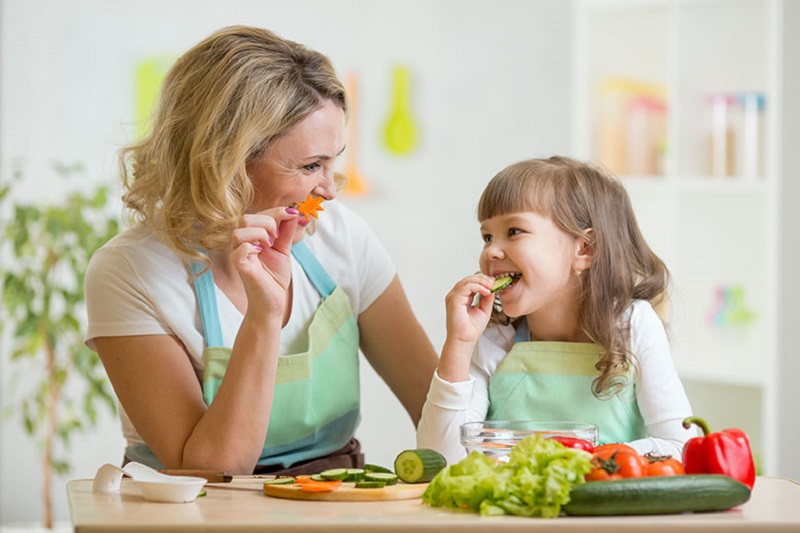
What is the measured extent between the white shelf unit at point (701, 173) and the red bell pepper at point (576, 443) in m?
2.78

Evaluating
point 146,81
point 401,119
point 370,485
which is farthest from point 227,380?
point 401,119

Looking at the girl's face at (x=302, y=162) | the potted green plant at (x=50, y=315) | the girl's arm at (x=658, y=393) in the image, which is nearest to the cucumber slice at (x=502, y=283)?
the girl's arm at (x=658, y=393)

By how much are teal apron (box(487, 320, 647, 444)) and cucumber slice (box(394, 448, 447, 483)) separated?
1.17ft

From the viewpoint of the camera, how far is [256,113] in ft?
6.07

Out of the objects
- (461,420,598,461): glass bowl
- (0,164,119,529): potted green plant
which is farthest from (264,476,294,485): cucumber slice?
(0,164,119,529): potted green plant

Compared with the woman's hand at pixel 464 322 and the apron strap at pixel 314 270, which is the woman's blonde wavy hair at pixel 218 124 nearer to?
the apron strap at pixel 314 270

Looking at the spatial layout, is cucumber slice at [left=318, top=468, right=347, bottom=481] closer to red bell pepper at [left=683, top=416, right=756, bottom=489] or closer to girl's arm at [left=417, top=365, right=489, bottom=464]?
girl's arm at [left=417, top=365, right=489, bottom=464]

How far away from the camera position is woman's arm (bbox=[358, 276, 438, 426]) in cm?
213

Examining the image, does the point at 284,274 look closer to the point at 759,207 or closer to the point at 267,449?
the point at 267,449

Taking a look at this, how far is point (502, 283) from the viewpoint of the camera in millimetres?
1796

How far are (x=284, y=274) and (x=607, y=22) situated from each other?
3.31m

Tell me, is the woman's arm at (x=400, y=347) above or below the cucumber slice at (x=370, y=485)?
above

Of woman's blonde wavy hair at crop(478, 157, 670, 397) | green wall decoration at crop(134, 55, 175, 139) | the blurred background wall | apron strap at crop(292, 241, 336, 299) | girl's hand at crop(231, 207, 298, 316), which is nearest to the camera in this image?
girl's hand at crop(231, 207, 298, 316)

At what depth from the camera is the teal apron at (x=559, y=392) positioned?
1783mm
